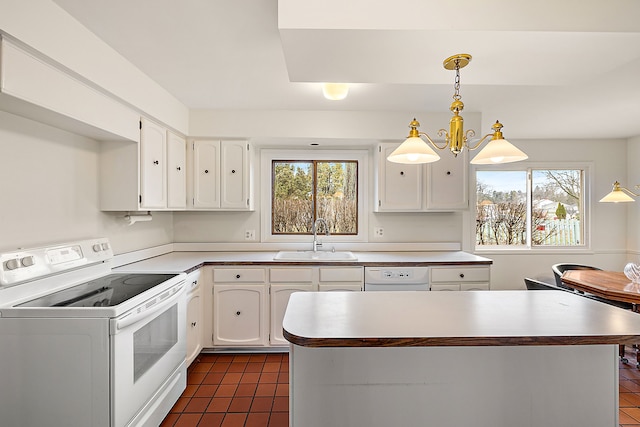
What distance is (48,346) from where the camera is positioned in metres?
1.45

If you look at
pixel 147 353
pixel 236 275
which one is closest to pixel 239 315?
pixel 236 275

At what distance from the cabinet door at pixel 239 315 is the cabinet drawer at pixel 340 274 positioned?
1.74ft

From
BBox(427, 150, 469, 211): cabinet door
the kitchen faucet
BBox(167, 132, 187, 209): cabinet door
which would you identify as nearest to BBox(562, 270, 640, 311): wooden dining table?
BBox(427, 150, 469, 211): cabinet door

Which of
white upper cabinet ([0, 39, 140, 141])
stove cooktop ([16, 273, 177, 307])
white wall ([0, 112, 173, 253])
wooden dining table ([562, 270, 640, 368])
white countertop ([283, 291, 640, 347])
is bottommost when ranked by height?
wooden dining table ([562, 270, 640, 368])

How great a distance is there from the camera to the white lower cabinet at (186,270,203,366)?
2.48 m

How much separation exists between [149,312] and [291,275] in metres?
1.27

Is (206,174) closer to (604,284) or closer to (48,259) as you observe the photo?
(48,259)

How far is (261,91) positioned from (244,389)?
7.29ft

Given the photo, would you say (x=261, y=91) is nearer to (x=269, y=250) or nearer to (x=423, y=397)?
(x=269, y=250)

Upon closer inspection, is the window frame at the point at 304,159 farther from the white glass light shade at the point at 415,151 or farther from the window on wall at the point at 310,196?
the white glass light shade at the point at 415,151

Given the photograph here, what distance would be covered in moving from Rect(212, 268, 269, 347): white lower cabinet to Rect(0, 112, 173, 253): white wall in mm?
860

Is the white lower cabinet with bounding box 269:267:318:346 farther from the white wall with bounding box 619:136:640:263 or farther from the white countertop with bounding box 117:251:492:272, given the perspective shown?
the white wall with bounding box 619:136:640:263

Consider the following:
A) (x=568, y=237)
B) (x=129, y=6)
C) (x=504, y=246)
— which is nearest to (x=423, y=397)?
(x=129, y=6)

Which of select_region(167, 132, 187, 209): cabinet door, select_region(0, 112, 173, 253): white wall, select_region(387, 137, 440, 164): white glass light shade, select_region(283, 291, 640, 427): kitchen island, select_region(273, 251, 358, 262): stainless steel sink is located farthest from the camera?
select_region(273, 251, 358, 262): stainless steel sink
